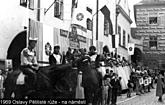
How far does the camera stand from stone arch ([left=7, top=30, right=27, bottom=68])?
17.9 meters

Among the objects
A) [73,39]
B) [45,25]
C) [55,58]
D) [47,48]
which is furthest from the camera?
[73,39]

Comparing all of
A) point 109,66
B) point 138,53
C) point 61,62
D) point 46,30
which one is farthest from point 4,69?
point 138,53

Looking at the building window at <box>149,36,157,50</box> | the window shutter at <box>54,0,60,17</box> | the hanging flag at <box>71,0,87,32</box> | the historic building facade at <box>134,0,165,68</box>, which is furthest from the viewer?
the building window at <box>149,36,157,50</box>

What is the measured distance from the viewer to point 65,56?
13.7m

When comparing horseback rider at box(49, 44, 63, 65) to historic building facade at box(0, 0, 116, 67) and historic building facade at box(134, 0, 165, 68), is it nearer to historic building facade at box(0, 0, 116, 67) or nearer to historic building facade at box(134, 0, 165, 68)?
historic building facade at box(0, 0, 116, 67)

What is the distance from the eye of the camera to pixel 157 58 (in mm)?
47250

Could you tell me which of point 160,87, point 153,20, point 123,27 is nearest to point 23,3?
point 160,87

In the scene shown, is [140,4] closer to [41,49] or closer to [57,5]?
[57,5]

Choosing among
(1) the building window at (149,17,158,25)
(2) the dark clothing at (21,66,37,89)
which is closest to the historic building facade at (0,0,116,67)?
(2) the dark clothing at (21,66,37,89)

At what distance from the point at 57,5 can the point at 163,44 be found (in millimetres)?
26628

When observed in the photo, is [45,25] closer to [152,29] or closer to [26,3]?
[26,3]

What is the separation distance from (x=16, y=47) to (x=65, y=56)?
5054 millimetres

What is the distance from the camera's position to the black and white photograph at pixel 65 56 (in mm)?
12086

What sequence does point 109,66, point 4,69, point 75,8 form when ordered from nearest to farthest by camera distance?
1. point 4,69
2. point 109,66
3. point 75,8
